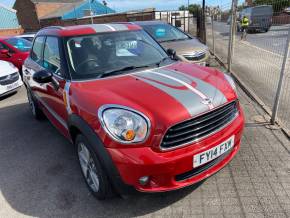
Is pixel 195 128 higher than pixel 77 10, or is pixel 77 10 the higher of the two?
pixel 77 10

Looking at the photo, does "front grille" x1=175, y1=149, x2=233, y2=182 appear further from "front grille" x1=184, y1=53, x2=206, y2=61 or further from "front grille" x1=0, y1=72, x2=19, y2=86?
"front grille" x1=0, y1=72, x2=19, y2=86

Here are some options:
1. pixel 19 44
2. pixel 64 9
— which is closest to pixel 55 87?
pixel 19 44

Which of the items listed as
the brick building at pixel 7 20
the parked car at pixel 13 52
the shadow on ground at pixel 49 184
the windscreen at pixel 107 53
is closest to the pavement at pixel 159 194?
the shadow on ground at pixel 49 184

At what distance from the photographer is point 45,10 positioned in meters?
46.0

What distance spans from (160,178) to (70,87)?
54.4 inches

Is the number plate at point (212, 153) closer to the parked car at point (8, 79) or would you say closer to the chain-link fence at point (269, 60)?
the chain-link fence at point (269, 60)

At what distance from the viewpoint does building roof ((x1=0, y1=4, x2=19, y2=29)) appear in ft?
113

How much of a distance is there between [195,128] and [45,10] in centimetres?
5027

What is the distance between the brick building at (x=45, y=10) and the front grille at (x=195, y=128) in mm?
42851

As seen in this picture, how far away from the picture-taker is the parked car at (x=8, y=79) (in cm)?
677

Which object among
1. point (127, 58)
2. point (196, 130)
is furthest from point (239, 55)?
point (196, 130)

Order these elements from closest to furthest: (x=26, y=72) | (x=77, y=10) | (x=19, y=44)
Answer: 1. (x=26, y=72)
2. (x=19, y=44)
3. (x=77, y=10)

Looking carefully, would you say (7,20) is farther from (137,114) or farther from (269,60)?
(137,114)

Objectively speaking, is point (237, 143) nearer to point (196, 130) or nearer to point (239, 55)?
point (196, 130)
